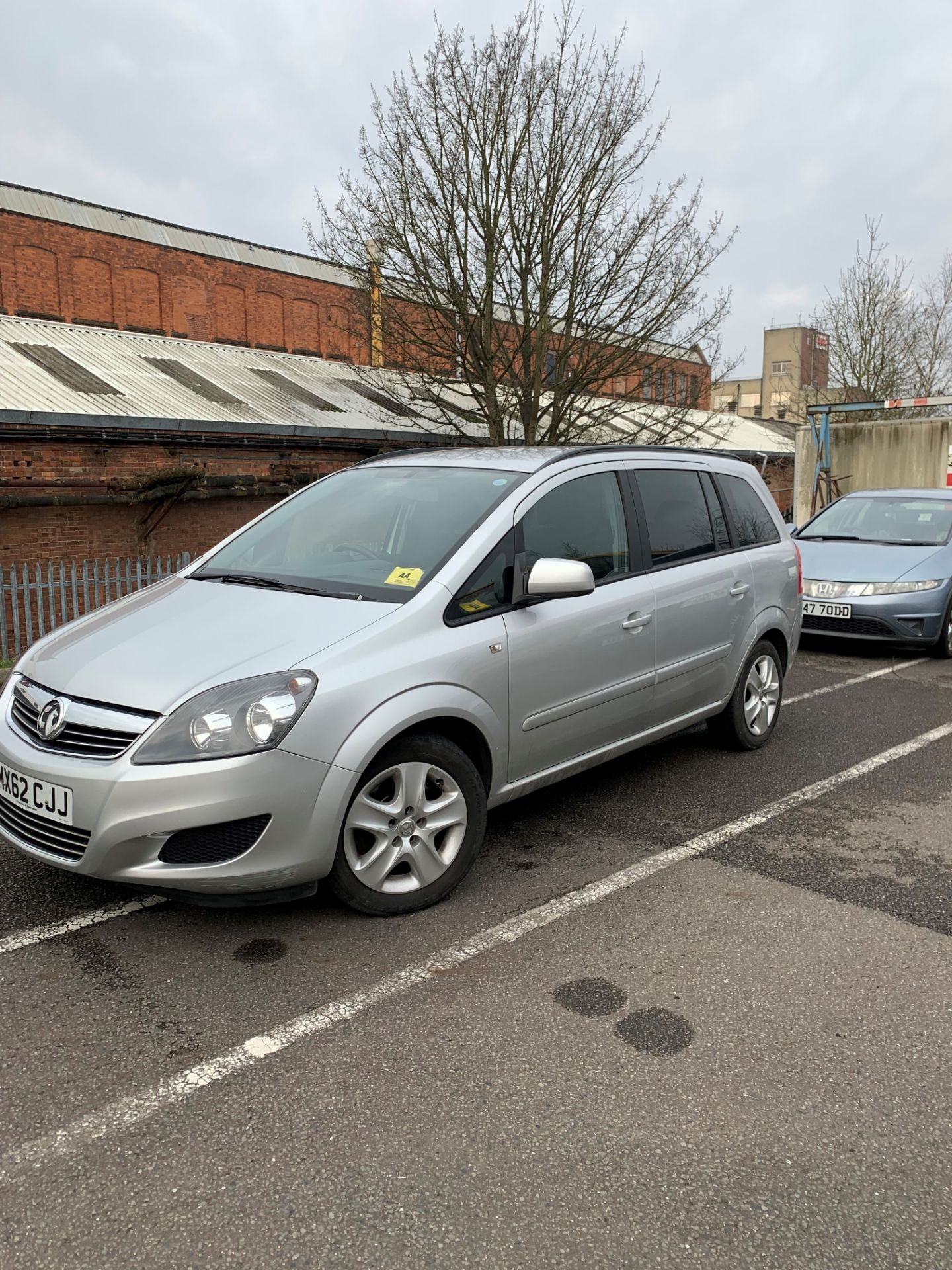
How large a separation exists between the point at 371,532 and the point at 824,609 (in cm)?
600

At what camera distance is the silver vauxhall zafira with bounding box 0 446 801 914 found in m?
3.07

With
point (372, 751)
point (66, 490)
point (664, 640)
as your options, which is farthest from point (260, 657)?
point (66, 490)

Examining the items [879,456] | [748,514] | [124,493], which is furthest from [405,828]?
[124,493]

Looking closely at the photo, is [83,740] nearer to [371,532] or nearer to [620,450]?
[371,532]

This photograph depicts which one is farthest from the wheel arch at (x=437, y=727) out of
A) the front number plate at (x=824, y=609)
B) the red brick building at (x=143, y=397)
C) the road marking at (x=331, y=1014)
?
the red brick building at (x=143, y=397)

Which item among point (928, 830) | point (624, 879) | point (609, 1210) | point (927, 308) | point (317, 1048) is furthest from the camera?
point (927, 308)

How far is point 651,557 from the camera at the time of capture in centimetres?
473

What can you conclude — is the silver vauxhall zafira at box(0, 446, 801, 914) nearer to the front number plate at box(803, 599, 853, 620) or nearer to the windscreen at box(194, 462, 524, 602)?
the windscreen at box(194, 462, 524, 602)

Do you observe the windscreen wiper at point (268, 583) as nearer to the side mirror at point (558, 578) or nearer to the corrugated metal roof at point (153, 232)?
the side mirror at point (558, 578)

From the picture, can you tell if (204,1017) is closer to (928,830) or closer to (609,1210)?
(609,1210)

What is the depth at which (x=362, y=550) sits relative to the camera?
13.4 ft

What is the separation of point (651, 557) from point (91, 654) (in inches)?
103

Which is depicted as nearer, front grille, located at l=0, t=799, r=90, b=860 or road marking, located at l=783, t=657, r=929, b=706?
front grille, located at l=0, t=799, r=90, b=860

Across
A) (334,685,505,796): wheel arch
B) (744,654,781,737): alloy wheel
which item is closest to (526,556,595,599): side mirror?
(334,685,505,796): wheel arch
